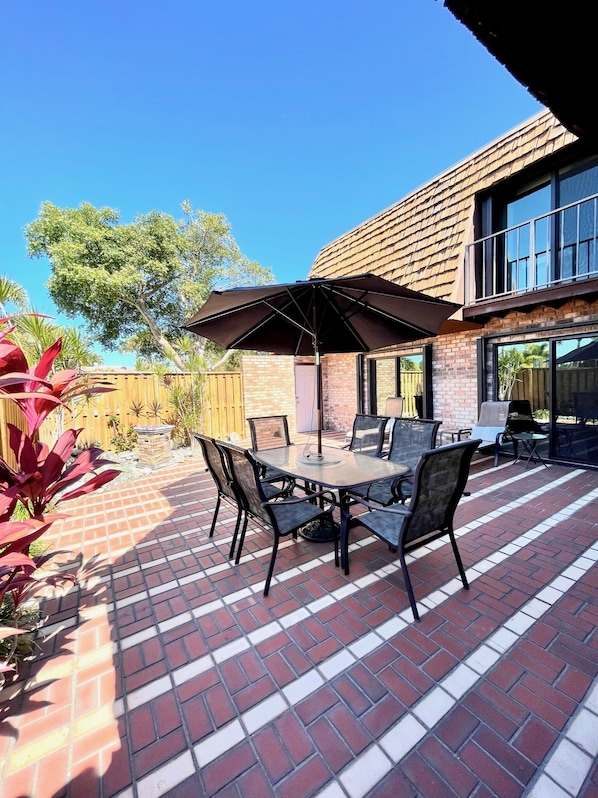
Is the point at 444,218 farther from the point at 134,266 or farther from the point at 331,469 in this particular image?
the point at 134,266

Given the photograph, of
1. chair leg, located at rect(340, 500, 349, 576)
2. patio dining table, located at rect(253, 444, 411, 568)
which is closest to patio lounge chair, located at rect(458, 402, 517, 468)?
patio dining table, located at rect(253, 444, 411, 568)

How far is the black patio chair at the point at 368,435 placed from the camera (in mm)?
4228

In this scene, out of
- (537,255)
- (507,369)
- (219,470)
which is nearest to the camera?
(219,470)

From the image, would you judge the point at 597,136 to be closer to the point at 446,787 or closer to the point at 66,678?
the point at 446,787

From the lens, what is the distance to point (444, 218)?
671cm

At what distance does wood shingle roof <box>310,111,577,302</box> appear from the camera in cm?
556

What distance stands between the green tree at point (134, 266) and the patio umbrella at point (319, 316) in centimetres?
771

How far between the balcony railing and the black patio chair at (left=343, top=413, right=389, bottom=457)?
3.34m

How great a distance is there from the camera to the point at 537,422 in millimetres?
6105

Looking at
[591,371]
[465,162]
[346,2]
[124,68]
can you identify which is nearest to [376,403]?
[591,371]

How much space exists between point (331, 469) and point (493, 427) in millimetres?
4153

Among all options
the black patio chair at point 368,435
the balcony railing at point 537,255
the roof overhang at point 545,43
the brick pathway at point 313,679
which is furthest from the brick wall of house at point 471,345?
the roof overhang at point 545,43

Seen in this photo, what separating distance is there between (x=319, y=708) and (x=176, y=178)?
1802cm

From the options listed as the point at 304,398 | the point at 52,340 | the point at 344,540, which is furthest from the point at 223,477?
the point at 304,398
